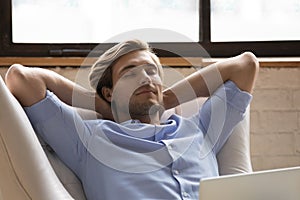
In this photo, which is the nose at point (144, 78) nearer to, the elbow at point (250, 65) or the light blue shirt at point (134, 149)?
the light blue shirt at point (134, 149)

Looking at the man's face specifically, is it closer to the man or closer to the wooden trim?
the man

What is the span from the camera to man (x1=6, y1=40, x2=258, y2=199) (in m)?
1.59

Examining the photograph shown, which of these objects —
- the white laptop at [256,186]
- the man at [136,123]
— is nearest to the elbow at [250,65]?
the man at [136,123]

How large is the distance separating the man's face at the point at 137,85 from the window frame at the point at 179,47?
653 mm

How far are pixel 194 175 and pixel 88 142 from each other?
0.30m

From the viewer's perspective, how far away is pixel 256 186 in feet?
3.32

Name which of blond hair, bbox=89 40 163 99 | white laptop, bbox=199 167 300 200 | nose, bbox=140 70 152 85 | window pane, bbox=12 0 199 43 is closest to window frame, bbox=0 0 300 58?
window pane, bbox=12 0 199 43

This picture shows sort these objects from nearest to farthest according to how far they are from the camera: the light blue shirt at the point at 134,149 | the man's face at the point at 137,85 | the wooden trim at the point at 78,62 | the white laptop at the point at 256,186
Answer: the white laptop at the point at 256,186 → the light blue shirt at the point at 134,149 → the man's face at the point at 137,85 → the wooden trim at the point at 78,62

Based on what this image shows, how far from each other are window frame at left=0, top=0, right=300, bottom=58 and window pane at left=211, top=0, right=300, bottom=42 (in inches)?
1.3

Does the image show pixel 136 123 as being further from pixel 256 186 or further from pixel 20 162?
pixel 256 186

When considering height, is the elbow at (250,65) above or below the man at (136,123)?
above

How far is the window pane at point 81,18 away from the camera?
2.41 m

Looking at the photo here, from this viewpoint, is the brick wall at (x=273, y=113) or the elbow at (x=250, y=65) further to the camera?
the brick wall at (x=273, y=113)

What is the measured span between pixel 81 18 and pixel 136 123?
836mm
